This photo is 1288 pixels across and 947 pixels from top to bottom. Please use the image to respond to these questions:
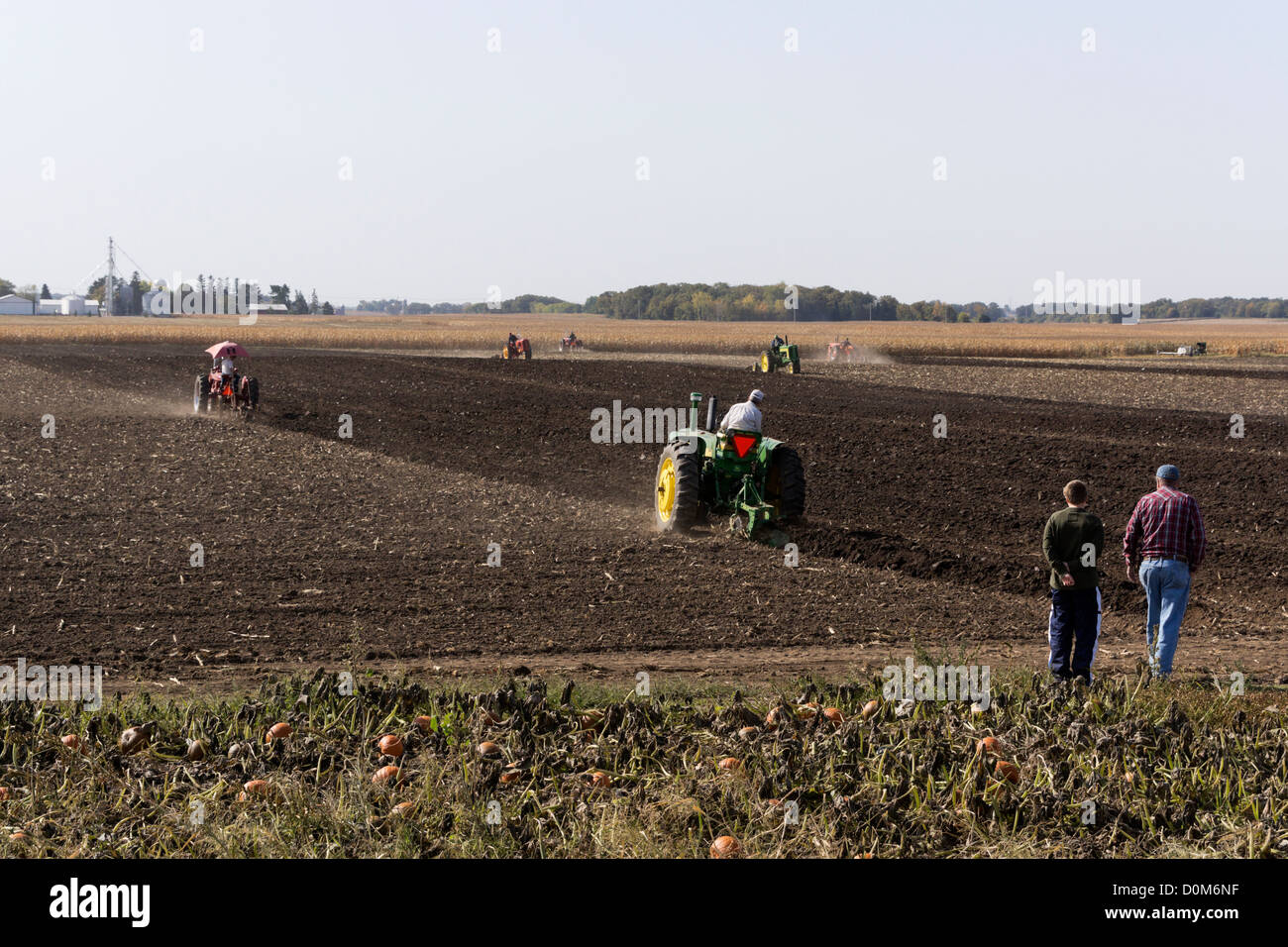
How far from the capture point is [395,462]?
19.0 meters

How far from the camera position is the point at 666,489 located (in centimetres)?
1402

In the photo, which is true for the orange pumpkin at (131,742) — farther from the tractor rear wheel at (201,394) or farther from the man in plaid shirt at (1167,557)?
the tractor rear wheel at (201,394)

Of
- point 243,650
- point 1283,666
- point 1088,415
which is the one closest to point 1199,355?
point 1088,415

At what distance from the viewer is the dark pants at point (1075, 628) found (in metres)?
8.15

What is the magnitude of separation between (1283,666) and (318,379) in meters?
29.7

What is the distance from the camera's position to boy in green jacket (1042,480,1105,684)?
26.7ft

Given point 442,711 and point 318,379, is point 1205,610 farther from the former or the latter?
point 318,379

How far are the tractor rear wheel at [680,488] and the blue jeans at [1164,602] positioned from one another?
5.52 meters

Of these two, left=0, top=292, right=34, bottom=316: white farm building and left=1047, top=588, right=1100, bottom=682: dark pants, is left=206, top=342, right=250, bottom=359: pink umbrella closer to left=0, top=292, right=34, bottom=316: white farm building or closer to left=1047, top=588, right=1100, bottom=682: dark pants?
left=1047, top=588, right=1100, bottom=682: dark pants

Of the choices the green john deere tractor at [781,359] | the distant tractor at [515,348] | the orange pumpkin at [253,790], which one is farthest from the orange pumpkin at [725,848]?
the distant tractor at [515,348]

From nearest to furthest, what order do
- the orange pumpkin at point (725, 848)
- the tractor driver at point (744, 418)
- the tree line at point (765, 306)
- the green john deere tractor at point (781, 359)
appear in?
the orange pumpkin at point (725, 848), the tractor driver at point (744, 418), the green john deere tractor at point (781, 359), the tree line at point (765, 306)

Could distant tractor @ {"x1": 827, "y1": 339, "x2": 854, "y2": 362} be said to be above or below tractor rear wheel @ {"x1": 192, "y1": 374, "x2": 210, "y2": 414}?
above

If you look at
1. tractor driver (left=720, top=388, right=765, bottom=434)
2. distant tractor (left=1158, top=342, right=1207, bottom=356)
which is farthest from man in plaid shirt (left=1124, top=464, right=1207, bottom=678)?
distant tractor (left=1158, top=342, right=1207, bottom=356)

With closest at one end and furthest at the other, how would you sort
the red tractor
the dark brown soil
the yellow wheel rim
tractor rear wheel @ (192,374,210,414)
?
1. the dark brown soil
2. the yellow wheel rim
3. the red tractor
4. tractor rear wheel @ (192,374,210,414)
